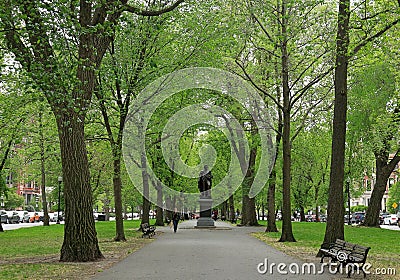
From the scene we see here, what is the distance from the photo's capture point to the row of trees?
11.9 metres

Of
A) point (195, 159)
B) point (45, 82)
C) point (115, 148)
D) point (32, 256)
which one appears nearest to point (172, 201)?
point (195, 159)

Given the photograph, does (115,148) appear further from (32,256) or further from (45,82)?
(45,82)

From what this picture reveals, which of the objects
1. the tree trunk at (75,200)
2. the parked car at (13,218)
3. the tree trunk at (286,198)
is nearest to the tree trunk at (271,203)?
the tree trunk at (286,198)

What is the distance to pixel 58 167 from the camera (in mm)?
44844

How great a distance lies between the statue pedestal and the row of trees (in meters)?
3.44

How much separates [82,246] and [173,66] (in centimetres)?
1082

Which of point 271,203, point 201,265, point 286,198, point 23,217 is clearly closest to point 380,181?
point 271,203

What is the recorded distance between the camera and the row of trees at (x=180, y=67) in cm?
1185

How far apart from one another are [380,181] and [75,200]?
2868 cm

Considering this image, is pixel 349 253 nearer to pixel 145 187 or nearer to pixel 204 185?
pixel 145 187

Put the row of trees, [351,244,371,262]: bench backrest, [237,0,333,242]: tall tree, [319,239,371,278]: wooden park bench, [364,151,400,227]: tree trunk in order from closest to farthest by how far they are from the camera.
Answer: [351,244,371,262]: bench backrest < [319,239,371,278]: wooden park bench < the row of trees < [237,0,333,242]: tall tree < [364,151,400,227]: tree trunk

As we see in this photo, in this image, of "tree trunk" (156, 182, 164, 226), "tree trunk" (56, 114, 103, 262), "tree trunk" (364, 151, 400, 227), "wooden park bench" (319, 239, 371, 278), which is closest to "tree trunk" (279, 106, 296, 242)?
"wooden park bench" (319, 239, 371, 278)

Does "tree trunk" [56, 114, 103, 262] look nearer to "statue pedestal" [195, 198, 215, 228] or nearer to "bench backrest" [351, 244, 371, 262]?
"bench backrest" [351, 244, 371, 262]

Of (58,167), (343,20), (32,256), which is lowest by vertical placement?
(32,256)
